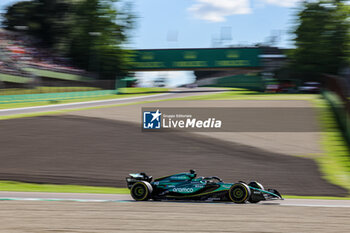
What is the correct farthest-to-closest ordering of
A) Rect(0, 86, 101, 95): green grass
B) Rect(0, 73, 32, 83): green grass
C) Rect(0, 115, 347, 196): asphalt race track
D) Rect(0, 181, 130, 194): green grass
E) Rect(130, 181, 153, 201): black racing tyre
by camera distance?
Rect(0, 73, 32, 83): green grass < Rect(0, 86, 101, 95): green grass < Rect(0, 115, 347, 196): asphalt race track < Rect(0, 181, 130, 194): green grass < Rect(130, 181, 153, 201): black racing tyre

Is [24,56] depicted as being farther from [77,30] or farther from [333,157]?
[333,157]

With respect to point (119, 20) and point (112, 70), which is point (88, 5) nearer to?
point (119, 20)

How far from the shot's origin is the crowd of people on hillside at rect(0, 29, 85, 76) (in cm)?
4300

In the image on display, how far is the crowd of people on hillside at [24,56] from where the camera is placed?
43.0 meters

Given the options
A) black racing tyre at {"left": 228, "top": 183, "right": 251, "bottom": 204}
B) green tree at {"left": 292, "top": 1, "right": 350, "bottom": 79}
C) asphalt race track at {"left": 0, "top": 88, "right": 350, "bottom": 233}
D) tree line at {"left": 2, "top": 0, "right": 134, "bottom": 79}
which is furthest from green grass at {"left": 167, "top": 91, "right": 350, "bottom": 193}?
tree line at {"left": 2, "top": 0, "right": 134, "bottom": 79}

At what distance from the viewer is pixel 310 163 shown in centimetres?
1345

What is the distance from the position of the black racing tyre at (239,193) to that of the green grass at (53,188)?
9.68 ft

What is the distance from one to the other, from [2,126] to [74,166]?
7.70 metres

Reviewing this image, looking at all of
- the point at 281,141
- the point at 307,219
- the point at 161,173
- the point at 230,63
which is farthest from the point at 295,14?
the point at 307,219

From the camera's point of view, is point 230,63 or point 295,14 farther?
point 295,14

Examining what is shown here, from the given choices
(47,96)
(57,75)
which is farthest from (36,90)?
(57,75)

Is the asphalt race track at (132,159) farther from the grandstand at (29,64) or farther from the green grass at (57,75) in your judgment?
the green grass at (57,75)

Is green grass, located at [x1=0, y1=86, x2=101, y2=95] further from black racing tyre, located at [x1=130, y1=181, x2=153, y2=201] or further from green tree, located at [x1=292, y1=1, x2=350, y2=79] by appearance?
green tree, located at [x1=292, y1=1, x2=350, y2=79]

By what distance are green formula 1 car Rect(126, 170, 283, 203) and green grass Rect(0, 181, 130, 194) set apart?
57.8 inches
